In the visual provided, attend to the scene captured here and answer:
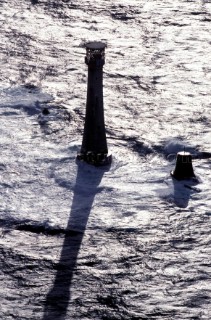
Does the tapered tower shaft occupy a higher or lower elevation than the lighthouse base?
higher

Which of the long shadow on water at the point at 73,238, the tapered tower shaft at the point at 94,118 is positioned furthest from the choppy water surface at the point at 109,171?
the tapered tower shaft at the point at 94,118

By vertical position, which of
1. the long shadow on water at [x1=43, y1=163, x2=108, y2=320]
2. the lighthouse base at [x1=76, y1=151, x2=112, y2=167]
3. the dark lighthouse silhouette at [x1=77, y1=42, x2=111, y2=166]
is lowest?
the long shadow on water at [x1=43, y1=163, x2=108, y2=320]

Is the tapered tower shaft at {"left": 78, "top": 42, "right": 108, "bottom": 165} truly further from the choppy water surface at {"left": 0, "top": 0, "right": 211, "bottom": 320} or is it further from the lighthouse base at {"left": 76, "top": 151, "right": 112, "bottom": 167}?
the choppy water surface at {"left": 0, "top": 0, "right": 211, "bottom": 320}

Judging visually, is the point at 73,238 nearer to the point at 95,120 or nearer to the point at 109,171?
the point at 109,171

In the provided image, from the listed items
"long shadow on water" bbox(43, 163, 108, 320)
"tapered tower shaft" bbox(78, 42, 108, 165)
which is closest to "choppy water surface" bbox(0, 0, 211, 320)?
"long shadow on water" bbox(43, 163, 108, 320)

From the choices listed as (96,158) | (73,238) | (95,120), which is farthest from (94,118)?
(73,238)

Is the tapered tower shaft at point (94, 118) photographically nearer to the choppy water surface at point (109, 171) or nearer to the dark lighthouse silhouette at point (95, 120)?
the dark lighthouse silhouette at point (95, 120)

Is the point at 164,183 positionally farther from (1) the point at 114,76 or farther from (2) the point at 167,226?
(1) the point at 114,76
